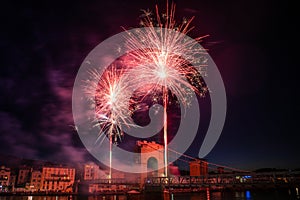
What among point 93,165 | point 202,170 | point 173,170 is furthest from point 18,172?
point 202,170

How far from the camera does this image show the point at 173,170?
3676 inches

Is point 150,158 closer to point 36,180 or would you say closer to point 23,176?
point 36,180

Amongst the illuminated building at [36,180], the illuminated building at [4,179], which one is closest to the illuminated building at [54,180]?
the illuminated building at [36,180]

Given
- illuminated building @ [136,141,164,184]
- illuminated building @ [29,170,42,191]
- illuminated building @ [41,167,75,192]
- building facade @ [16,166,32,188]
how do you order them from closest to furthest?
illuminated building @ [136,141,164,184], illuminated building @ [29,170,42,191], illuminated building @ [41,167,75,192], building facade @ [16,166,32,188]

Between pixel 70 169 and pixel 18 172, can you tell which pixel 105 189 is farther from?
pixel 18 172

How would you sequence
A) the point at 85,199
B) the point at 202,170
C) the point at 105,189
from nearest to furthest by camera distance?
the point at 85,199
the point at 105,189
the point at 202,170

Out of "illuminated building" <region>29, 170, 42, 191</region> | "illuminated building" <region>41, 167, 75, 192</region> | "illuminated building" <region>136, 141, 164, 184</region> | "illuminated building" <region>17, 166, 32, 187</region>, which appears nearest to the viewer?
"illuminated building" <region>136, 141, 164, 184</region>

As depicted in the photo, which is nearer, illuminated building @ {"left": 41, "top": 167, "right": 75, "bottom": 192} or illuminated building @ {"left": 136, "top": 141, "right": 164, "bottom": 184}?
illuminated building @ {"left": 136, "top": 141, "right": 164, "bottom": 184}

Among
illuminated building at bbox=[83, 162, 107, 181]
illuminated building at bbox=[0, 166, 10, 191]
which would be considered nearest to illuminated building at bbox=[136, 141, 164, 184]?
illuminated building at bbox=[83, 162, 107, 181]

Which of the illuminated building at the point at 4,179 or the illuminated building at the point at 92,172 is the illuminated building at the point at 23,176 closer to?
the illuminated building at the point at 4,179

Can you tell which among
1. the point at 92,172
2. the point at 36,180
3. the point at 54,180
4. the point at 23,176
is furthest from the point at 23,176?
the point at 92,172

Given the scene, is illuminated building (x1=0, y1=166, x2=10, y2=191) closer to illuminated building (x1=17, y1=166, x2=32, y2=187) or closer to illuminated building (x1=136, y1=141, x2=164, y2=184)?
illuminated building (x1=17, y1=166, x2=32, y2=187)

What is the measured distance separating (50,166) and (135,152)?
37.2 m

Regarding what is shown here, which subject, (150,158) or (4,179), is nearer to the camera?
→ (150,158)
